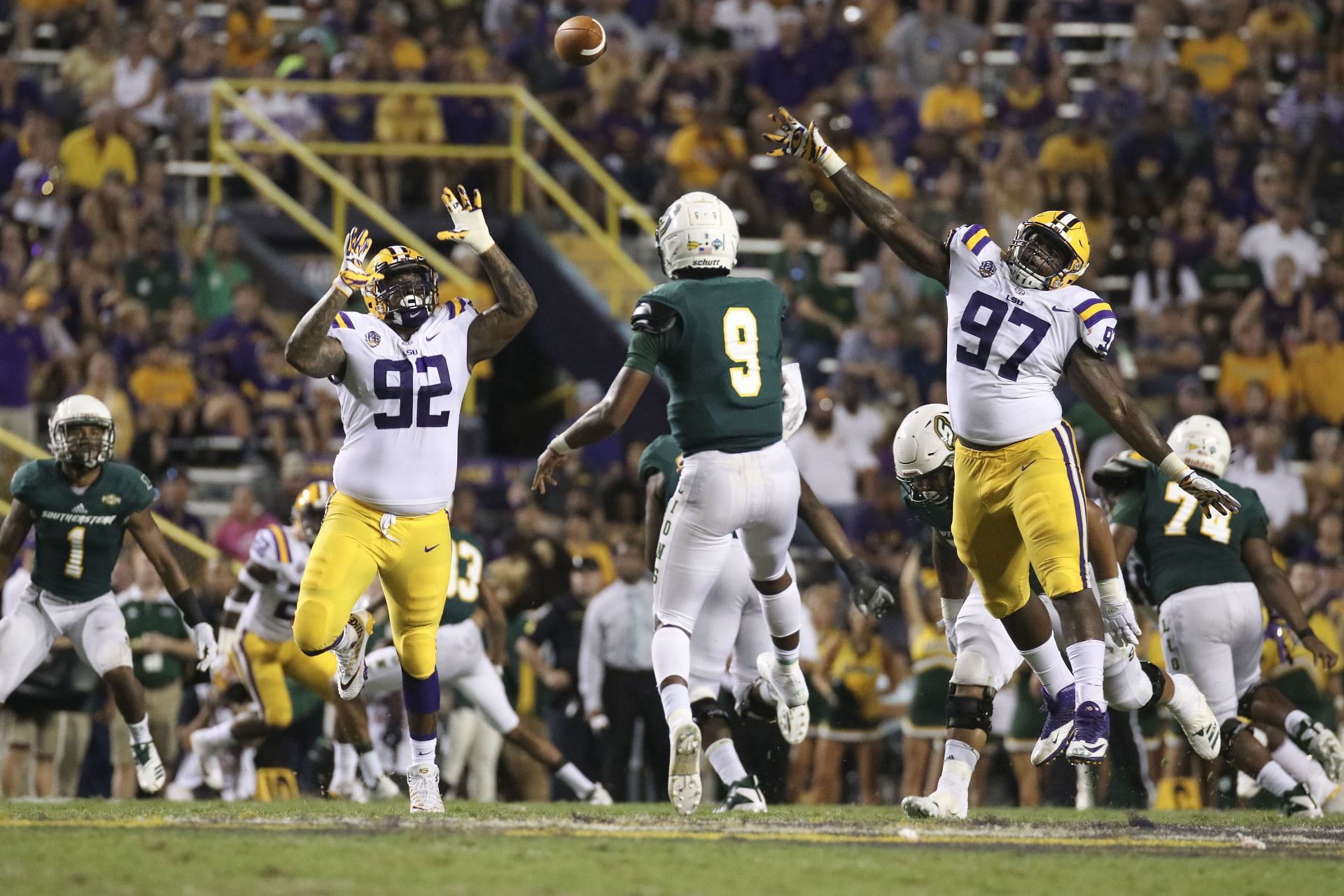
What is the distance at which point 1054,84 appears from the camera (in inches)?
701

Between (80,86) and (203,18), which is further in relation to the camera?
(203,18)

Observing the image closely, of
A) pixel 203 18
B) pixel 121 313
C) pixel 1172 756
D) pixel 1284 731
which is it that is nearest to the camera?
pixel 1284 731

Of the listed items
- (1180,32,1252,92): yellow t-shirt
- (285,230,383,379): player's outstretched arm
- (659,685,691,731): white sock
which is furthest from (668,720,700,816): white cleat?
(1180,32,1252,92): yellow t-shirt

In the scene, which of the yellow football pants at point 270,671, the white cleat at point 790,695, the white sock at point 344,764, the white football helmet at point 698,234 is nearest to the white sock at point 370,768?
the white sock at point 344,764

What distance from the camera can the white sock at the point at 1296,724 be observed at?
32.5 ft

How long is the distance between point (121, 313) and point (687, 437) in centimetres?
848

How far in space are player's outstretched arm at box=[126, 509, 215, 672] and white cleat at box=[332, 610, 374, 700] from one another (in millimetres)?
1253

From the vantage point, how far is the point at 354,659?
8.70 meters

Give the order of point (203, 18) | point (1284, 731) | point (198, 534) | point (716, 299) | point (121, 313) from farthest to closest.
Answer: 1. point (203, 18)
2. point (121, 313)
3. point (198, 534)
4. point (1284, 731)
5. point (716, 299)

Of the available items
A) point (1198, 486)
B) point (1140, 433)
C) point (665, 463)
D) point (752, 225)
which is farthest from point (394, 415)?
point (752, 225)

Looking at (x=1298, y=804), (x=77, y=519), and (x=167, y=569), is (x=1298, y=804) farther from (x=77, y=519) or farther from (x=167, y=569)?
(x=77, y=519)

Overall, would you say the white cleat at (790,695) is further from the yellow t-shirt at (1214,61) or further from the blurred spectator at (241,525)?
the yellow t-shirt at (1214,61)

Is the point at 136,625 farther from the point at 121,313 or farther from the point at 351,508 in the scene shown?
the point at 351,508

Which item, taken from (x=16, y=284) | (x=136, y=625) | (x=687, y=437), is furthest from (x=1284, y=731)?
(x=16, y=284)
